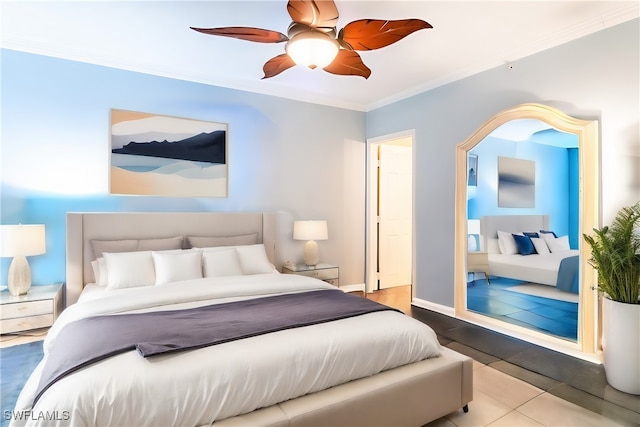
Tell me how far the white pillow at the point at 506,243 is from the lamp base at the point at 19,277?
4354 millimetres

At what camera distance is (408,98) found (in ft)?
14.6

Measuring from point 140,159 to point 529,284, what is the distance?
4078 mm

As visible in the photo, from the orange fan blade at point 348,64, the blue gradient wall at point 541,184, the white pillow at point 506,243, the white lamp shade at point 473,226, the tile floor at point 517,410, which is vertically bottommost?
the tile floor at point 517,410

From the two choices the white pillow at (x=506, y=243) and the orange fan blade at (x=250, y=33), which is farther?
the white pillow at (x=506, y=243)

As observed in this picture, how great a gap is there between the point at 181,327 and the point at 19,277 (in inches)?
81.7

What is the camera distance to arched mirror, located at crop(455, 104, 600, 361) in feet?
9.32

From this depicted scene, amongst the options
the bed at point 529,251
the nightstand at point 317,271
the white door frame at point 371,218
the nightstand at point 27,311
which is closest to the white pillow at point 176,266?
the nightstand at point 27,311

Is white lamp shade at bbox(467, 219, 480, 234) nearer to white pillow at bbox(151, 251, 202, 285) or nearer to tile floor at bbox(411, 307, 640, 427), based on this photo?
tile floor at bbox(411, 307, 640, 427)

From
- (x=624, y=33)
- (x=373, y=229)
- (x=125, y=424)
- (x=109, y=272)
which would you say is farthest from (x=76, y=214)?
(x=624, y=33)

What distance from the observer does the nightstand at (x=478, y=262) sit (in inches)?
142

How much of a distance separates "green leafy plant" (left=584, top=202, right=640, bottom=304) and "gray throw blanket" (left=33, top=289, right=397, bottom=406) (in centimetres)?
158

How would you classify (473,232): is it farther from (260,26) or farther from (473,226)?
(260,26)

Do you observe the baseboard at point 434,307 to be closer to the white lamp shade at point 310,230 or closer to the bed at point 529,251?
the bed at point 529,251

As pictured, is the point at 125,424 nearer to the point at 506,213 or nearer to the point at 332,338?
the point at 332,338
